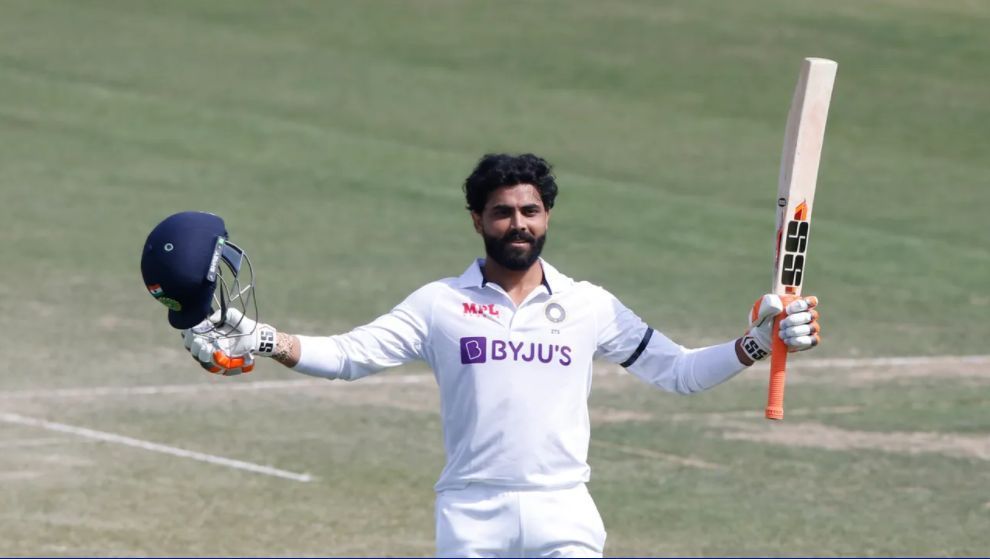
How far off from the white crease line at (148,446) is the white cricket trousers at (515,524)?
5.92 meters

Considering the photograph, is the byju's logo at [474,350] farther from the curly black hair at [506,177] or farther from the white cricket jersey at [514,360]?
the curly black hair at [506,177]

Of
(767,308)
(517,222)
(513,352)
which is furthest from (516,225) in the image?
(767,308)

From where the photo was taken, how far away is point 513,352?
781cm

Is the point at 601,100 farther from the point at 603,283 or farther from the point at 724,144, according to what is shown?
the point at 603,283

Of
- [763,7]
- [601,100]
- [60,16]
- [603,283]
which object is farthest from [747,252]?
[60,16]

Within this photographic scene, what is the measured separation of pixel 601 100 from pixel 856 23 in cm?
531

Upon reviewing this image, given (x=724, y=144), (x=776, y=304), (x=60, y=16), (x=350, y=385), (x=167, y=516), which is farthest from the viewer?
(x=60, y=16)

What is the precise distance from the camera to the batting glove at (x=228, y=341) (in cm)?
773

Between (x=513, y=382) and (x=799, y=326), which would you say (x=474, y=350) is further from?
(x=799, y=326)

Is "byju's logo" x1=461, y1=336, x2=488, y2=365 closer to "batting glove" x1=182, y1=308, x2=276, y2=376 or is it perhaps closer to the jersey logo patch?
the jersey logo patch

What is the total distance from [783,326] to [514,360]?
113cm

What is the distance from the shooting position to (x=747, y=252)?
66.0 ft

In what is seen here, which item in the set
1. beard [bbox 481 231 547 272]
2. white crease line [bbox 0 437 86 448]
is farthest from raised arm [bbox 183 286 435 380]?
white crease line [bbox 0 437 86 448]

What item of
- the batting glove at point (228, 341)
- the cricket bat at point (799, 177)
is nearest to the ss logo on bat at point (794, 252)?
the cricket bat at point (799, 177)
